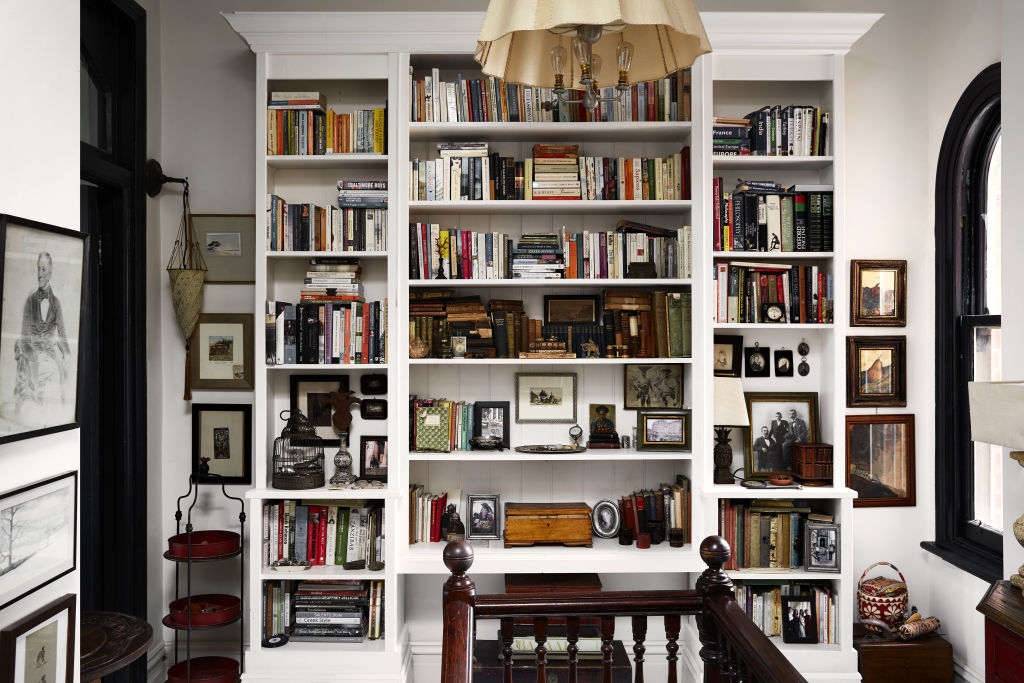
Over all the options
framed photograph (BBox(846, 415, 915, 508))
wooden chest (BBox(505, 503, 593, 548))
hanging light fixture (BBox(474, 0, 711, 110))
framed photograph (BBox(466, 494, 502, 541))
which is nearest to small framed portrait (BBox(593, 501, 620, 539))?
wooden chest (BBox(505, 503, 593, 548))

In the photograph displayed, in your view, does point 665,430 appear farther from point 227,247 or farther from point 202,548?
point 227,247

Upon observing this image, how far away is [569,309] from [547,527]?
101 centimetres

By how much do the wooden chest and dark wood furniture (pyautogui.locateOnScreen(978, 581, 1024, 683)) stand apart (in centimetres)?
161

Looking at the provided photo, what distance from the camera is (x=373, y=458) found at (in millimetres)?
3648

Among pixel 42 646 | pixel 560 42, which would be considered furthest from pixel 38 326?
pixel 560 42

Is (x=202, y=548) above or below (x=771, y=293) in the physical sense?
below

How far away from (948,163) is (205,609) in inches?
151

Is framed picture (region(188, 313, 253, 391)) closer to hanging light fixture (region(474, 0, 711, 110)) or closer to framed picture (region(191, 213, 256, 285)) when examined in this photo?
framed picture (region(191, 213, 256, 285))

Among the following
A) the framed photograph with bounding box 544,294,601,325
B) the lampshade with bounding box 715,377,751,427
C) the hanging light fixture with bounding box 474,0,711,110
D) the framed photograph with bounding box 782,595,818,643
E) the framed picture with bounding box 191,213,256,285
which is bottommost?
the framed photograph with bounding box 782,595,818,643

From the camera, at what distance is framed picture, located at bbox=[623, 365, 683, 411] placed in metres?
3.65

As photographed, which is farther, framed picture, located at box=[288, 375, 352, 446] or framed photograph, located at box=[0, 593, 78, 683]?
framed picture, located at box=[288, 375, 352, 446]

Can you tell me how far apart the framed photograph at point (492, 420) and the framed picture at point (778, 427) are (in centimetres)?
113

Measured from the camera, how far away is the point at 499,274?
3504 mm

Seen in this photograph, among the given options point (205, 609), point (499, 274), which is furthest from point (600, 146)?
point (205, 609)
